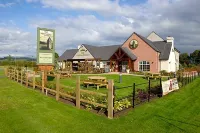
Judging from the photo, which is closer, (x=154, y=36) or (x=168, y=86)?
(x=168, y=86)

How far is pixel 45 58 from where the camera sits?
16438mm

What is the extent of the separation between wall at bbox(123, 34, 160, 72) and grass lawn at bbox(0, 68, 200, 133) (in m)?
25.4

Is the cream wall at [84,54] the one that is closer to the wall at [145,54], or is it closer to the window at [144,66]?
the wall at [145,54]

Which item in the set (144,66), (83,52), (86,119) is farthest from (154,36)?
(86,119)

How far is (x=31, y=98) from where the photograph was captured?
450 inches

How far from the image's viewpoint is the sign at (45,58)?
16.2 metres

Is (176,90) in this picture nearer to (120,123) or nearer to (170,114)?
(170,114)

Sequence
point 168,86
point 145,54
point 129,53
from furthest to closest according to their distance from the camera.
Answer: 1. point 129,53
2. point 145,54
3. point 168,86

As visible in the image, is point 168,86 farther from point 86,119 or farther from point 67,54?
point 67,54

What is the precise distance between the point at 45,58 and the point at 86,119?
32.5ft

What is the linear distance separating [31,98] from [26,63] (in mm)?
39457

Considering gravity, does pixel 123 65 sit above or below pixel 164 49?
below

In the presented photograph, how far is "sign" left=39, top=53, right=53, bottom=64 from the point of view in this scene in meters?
16.2

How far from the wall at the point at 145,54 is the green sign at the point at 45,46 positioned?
2320cm
